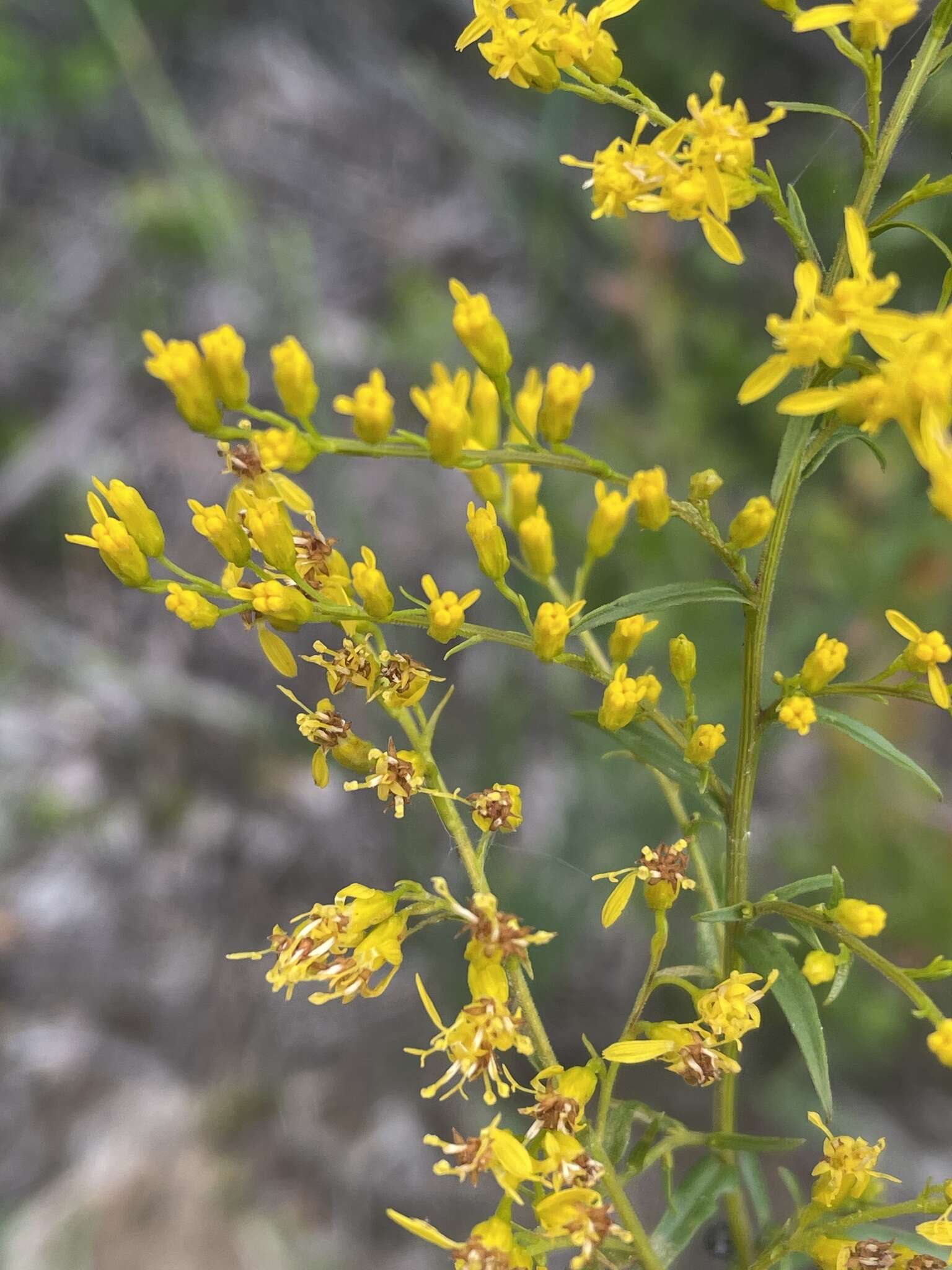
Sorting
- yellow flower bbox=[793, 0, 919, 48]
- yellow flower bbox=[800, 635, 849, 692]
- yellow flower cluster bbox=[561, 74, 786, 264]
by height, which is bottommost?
yellow flower bbox=[800, 635, 849, 692]

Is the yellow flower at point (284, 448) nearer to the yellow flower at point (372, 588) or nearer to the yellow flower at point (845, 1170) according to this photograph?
the yellow flower at point (372, 588)

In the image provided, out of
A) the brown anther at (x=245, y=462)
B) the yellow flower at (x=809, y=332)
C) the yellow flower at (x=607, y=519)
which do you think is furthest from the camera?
the yellow flower at (x=607, y=519)

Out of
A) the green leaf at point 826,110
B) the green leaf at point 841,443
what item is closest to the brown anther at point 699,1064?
the green leaf at point 841,443

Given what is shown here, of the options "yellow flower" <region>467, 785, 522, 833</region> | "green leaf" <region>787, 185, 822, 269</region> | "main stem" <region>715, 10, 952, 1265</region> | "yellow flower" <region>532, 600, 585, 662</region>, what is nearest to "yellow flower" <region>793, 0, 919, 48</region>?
"main stem" <region>715, 10, 952, 1265</region>

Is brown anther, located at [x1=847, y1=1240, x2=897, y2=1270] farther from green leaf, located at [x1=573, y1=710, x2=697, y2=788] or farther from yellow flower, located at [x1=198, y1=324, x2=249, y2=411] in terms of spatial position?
yellow flower, located at [x1=198, y1=324, x2=249, y2=411]

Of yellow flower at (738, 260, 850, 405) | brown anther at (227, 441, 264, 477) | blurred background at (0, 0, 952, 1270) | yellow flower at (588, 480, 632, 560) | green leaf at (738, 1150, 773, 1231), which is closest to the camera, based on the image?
yellow flower at (738, 260, 850, 405)

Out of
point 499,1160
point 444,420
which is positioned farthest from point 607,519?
point 499,1160

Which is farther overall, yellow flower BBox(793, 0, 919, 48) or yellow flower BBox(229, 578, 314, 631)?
yellow flower BBox(229, 578, 314, 631)
